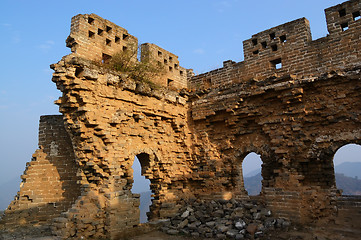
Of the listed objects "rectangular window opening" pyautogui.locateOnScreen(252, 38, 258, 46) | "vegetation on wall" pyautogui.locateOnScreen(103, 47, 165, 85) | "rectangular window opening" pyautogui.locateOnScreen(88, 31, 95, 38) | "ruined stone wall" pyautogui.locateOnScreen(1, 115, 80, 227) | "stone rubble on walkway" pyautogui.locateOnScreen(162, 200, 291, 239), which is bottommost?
"stone rubble on walkway" pyautogui.locateOnScreen(162, 200, 291, 239)

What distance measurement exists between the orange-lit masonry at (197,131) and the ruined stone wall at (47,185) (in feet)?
0.11

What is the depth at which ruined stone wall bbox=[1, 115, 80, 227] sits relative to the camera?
920cm

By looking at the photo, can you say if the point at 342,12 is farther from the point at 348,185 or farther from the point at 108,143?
the point at 348,185

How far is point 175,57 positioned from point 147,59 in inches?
101

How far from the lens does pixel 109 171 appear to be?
26.5 ft

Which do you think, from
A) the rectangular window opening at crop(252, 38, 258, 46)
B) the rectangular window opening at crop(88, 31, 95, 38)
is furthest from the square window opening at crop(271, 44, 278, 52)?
the rectangular window opening at crop(88, 31, 95, 38)

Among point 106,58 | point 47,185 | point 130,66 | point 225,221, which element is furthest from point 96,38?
point 225,221

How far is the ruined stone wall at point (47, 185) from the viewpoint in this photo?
9203mm

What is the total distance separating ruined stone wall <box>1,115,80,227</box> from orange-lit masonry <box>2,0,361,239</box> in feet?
0.11

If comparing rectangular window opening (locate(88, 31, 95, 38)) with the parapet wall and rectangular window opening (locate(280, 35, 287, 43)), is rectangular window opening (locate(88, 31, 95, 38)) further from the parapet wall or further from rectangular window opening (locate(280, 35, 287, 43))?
rectangular window opening (locate(280, 35, 287, 43))

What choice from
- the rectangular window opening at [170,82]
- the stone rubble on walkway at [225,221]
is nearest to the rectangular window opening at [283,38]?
the rectangular window opening at [170,82]

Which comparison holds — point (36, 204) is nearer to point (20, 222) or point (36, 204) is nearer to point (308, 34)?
point (20, 222)

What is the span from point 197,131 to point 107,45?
4983mm

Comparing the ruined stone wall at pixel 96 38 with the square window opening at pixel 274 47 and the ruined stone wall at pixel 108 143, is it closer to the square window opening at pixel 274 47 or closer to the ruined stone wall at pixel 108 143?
the ruined stone wall at pixel 108 143
